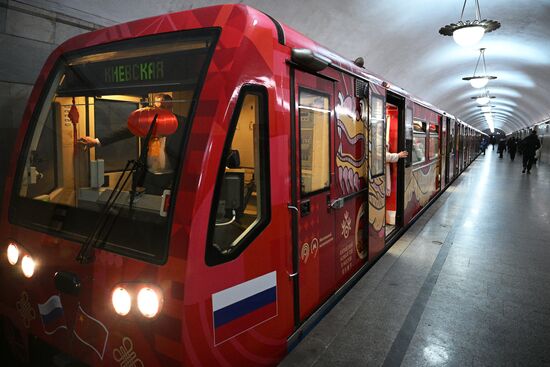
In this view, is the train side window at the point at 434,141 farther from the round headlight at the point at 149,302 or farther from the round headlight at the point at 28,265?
the round headlight at the point at 28,265

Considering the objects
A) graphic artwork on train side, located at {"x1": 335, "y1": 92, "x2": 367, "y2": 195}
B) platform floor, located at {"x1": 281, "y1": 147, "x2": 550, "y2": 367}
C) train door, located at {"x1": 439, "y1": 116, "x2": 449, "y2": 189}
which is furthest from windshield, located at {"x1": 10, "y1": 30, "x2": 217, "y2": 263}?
train door, located at {"x1": 439, "y1": 116, "x2": 449, "y2": 189}

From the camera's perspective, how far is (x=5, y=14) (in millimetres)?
3867

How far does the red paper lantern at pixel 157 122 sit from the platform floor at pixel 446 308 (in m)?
1.82

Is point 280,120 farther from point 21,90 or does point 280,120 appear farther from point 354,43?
point 354,43

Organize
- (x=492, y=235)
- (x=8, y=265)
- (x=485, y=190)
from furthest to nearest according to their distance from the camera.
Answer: (x=485, y=190), (x=492, y=235), (x=8, y=265)

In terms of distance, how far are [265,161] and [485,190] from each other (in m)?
12.3

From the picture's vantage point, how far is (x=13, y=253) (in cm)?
266

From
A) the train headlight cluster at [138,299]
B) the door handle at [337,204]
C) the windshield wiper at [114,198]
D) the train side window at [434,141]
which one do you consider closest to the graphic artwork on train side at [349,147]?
the door handle at [337,204]

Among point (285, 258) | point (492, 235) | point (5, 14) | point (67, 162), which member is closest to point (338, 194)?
point (285, 258)

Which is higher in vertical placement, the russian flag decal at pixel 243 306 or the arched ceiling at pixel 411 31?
the arched ceiling at pixel 411 31

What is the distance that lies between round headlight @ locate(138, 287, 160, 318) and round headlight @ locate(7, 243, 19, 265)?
126 centimetres

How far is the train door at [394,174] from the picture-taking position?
640 cm

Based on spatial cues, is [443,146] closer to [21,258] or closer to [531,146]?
[531,146]

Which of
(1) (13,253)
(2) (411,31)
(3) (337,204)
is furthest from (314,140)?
(2) (411,31)
